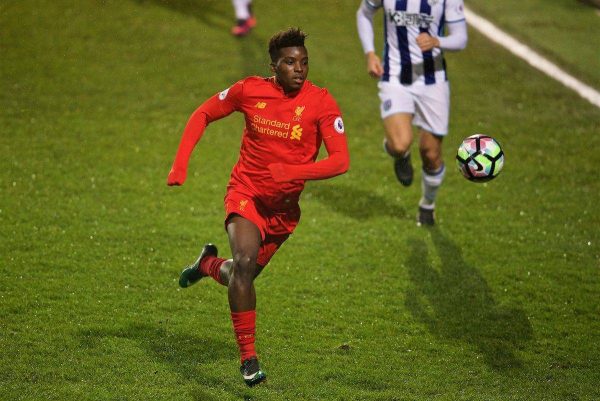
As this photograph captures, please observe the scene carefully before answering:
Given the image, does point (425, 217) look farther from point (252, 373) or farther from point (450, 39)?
point (252, 373)

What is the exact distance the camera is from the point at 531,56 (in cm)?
1534

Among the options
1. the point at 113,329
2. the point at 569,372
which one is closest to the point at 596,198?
the point at 569,372

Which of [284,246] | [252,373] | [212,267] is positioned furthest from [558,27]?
[252,373]

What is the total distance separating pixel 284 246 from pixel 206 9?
24.1 ft

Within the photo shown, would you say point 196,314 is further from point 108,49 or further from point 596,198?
point 108,49

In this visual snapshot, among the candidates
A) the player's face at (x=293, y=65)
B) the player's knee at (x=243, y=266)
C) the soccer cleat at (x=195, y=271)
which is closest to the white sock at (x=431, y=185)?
the soccer cleat at (x=195, y=271)

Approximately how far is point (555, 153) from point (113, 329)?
21.3 ft

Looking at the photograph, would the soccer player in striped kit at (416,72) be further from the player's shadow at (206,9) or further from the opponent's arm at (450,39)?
the player's shadow at (206,9)

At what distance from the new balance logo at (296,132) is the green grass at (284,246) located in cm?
163

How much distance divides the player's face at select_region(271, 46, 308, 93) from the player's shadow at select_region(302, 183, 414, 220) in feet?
11.8

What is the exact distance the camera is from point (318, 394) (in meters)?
6.79

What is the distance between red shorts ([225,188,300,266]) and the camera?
697 cm

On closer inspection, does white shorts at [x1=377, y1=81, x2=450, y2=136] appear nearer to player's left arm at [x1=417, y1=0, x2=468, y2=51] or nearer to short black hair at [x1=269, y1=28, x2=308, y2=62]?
player's left arm at [x1=417, y1=0, x2=468, y2=51]

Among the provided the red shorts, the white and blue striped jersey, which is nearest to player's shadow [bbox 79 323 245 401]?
the red shorts
